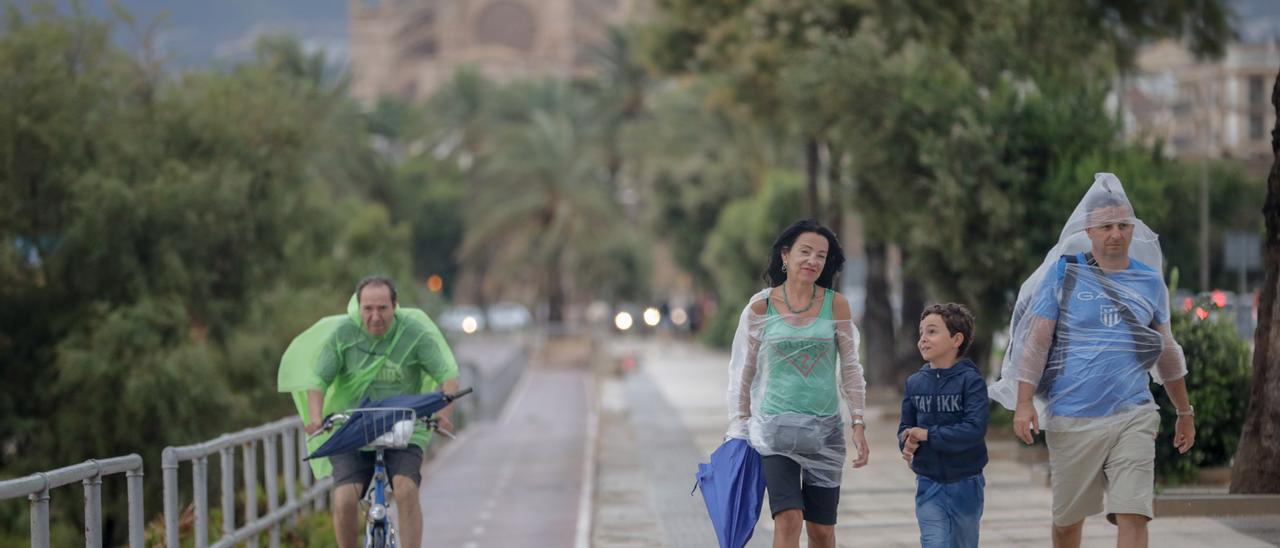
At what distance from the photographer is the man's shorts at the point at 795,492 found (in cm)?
756

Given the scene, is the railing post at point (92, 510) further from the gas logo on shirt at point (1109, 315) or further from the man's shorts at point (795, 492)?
the gas logo on shirt at point (1109, 315)

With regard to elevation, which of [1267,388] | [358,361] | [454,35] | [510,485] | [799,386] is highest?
[454,35]

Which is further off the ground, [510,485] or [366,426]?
[366,426]

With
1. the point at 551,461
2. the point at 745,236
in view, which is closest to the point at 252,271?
the point at 551,461

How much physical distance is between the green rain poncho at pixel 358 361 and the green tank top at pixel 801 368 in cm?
216

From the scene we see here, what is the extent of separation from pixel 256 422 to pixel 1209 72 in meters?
80.6

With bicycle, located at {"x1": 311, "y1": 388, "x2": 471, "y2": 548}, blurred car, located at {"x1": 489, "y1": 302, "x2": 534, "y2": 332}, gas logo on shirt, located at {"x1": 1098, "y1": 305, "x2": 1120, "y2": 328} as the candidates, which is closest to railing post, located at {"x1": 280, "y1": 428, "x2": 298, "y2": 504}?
bicycle, located at {"x1": 311, "y1": 388, "x2": 471, "y2": 548}

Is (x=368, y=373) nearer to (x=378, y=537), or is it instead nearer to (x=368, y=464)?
(x=368, y=464)

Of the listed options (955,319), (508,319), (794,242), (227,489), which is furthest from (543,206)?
(955,319)

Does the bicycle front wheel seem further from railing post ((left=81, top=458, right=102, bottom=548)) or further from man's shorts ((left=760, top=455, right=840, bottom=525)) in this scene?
man's shorts ((left=760, top=455, right=840, bottom=525))

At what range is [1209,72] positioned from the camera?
93.8 m

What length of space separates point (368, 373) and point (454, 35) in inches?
5068

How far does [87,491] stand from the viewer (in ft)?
24.7

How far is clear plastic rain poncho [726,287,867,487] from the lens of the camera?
755cm
